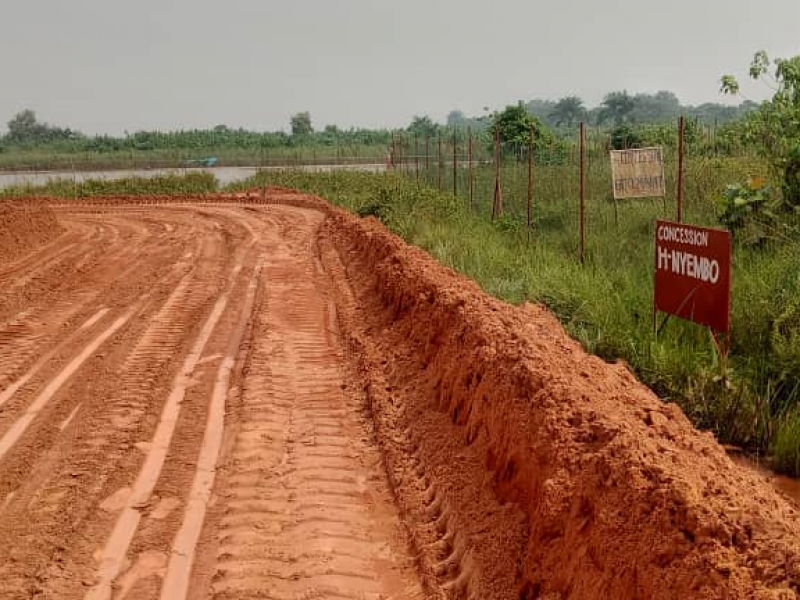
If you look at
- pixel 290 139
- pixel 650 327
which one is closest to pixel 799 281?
pixel 650 327

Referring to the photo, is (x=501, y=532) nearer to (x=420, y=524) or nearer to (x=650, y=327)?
(x=420, y=524)

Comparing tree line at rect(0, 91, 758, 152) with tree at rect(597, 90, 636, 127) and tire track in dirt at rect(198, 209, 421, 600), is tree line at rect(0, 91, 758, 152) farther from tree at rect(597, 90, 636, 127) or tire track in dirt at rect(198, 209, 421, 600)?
tire track in dirt at rect(198, 209, 421, 600)

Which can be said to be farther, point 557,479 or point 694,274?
point 694,274

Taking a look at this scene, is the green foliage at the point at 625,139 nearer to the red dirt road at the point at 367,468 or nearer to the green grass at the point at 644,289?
the green grass at the point at 644,289

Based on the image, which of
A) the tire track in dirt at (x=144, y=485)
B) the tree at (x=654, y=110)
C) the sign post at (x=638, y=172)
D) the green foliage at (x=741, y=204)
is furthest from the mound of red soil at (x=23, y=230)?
the tree at (x=654, y=110)

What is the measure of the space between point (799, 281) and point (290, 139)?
71762mm

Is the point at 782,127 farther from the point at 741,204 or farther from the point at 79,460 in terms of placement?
the point at 79,460

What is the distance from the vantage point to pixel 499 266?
10.6 meters

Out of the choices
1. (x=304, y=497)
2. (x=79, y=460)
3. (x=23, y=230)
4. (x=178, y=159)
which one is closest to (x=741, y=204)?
(x=304, y=497)

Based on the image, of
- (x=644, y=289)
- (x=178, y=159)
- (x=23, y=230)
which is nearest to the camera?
(x=644, y=289)

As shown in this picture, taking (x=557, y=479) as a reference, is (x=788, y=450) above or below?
below

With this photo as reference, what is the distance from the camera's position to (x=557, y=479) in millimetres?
3879

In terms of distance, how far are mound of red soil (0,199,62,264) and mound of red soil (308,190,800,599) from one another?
12273mm

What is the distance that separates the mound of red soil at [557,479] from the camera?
9.79 feet
